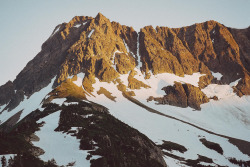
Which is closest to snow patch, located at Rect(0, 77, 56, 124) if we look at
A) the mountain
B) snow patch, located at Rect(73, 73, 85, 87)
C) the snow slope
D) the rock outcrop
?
the mountain

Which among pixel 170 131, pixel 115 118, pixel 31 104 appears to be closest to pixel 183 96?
pixel 170 131

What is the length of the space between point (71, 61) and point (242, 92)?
126 m

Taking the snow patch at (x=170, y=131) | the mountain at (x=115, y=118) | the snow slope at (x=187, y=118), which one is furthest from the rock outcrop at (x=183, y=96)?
the snow patch at (x=170, y=131)

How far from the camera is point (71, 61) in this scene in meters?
178

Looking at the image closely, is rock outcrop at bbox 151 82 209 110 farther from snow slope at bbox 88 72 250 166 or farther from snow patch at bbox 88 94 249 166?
snow patch at bbox 88 94 249 166

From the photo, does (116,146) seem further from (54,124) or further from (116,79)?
(116,79)

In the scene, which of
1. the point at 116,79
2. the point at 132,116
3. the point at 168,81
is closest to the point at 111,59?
the point at 116,79

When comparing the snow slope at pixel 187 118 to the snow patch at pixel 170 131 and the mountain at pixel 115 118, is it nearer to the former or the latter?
the snow patch at pixel 170 131

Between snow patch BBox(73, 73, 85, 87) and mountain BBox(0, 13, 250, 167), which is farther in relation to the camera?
snow patch BBox(73, 73, 85, 87)

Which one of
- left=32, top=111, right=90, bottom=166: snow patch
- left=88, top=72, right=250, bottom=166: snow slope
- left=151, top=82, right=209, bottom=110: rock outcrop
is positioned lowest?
left=32, top=111, right=90, bottom=166: snow patch

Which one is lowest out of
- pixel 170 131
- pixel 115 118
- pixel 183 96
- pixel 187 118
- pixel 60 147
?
pixel 60 147

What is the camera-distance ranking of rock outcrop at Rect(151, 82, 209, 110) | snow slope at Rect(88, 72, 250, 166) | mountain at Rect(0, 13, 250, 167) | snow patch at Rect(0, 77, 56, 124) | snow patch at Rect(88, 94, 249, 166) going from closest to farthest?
mountain at Rect(0, 13, 250, 167), snow patch at Rect(88, 94, 249, 166), snow slope at Rect(88, 72, 250, 166), snow patch at Rect(0, 77, 56, 124), rock outcrop at Rect(151, 82, 209, 110)

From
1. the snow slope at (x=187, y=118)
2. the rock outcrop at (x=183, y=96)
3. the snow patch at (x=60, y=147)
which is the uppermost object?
the rock outcrop at (x=183, y=96)

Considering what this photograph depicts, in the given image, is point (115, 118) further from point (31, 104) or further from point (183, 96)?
point (183, 96)
